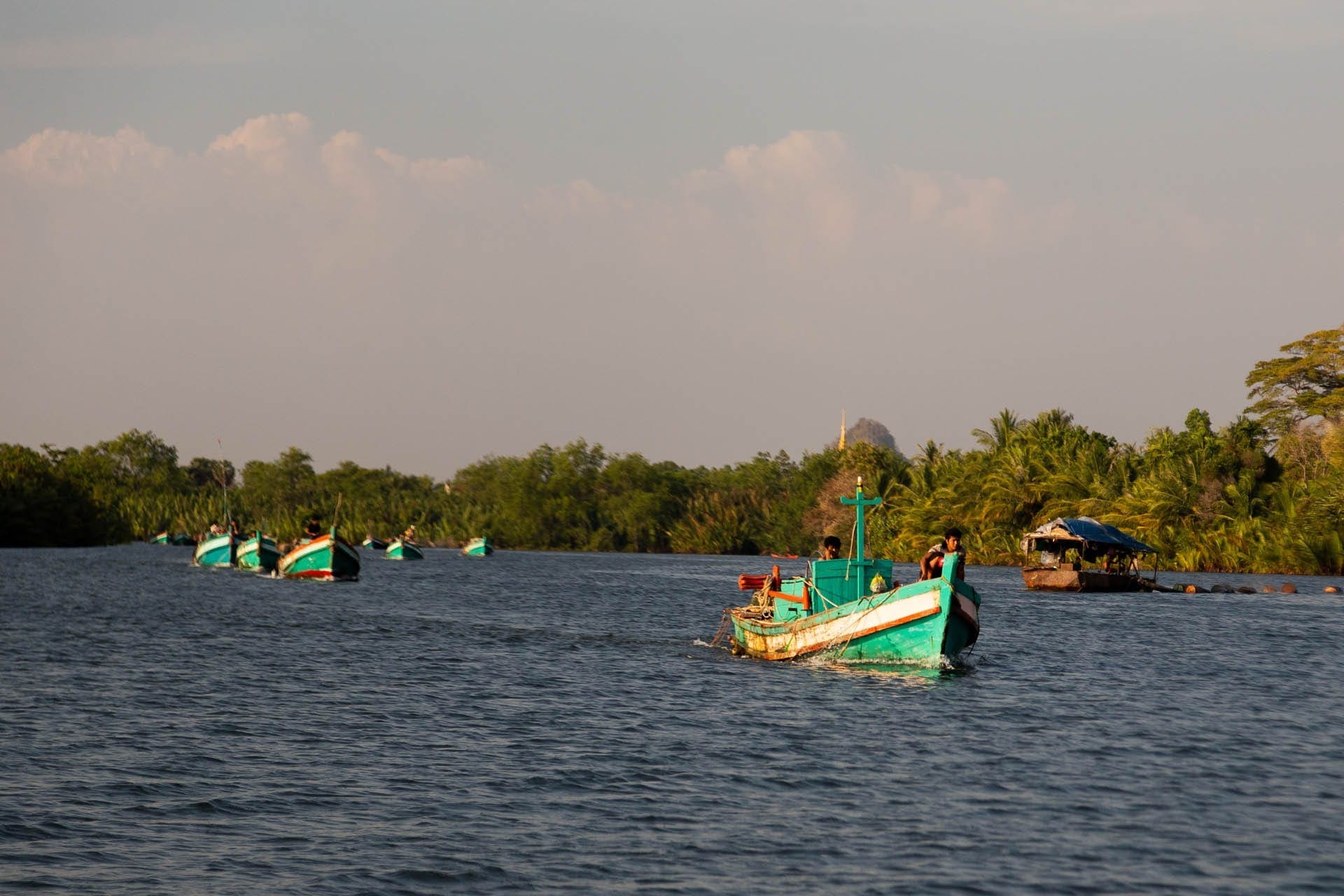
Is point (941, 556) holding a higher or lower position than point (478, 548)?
higher

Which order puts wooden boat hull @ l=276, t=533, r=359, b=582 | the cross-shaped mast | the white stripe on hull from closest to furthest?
the white stripe on hull → the cross-shaped mast → wooden boat hull @ l=276, t=533, r=359, b=582

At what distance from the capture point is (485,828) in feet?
55.4

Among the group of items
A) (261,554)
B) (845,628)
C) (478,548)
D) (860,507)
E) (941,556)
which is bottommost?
(845,628)

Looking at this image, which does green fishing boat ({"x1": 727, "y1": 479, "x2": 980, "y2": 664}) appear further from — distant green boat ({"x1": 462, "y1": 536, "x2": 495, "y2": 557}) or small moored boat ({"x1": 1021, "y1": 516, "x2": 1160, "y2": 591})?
distant green boat ({"x1": 462, "y1": 536, "x2": 495, "y2": 557})

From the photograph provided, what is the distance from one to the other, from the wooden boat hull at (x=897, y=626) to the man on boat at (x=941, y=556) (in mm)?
455

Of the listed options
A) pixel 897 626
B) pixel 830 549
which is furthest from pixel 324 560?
pixel 897 626

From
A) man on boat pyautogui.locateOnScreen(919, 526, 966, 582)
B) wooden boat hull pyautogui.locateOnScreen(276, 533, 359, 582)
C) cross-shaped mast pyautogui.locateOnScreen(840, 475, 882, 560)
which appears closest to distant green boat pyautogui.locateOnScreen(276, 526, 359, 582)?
wooden boat hull pyautogui.locateOnScreen(276, 533, 359, 582)

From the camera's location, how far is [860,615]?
32.8m

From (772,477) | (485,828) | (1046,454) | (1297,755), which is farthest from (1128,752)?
(772,477)

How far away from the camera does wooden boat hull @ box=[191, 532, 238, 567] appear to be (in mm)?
102806

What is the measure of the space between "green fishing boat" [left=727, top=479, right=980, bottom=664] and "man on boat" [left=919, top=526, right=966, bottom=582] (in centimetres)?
30

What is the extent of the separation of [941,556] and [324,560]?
174 ft

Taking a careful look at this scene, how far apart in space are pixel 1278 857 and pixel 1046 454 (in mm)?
94367

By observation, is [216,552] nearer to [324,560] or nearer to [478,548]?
[324,560]
